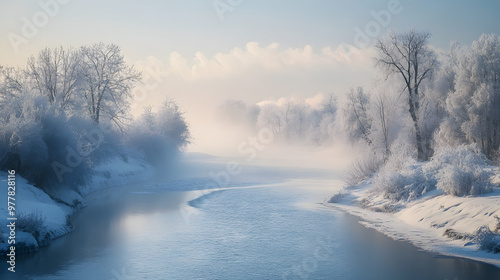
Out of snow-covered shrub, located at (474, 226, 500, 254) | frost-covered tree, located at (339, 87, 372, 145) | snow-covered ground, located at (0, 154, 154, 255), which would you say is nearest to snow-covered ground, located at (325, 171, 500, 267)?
snow-covered shrub, located at (474, 226, 500, 254)

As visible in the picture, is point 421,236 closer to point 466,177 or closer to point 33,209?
point 466,177

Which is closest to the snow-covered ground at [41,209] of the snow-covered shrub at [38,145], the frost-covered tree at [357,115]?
the snow-covered shrub at [38,145]

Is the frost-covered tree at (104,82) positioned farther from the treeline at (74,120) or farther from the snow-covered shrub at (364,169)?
the snow-covered shrub at (364,169)

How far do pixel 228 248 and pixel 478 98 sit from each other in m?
29.4

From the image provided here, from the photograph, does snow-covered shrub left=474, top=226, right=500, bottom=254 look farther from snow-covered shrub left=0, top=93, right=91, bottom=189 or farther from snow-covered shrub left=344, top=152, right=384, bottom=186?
snow-covered shrub left=0, top=93, right=91, bottom=189

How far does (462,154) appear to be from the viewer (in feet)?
64.0

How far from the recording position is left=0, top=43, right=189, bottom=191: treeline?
66.4 feet

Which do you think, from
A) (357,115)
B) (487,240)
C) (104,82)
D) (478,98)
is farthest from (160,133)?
(487,240)

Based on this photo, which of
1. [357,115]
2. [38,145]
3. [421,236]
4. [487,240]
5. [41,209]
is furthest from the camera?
[357,115]

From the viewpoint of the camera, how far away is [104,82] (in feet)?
139

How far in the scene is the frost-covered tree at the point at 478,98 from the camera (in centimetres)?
3397

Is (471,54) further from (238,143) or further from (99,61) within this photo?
(238,143)

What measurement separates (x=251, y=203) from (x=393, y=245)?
1170 cm

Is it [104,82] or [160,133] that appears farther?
[160,133]
